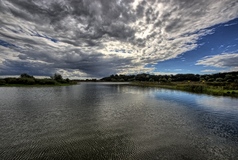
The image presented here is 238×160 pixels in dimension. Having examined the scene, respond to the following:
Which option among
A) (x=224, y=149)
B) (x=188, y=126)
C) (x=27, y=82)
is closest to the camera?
(x=224, y=149)

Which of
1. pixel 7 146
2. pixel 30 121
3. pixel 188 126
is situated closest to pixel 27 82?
pixel 30 121

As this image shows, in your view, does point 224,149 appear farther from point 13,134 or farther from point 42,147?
point 13,134

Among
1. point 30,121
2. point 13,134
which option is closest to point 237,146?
point 13,134

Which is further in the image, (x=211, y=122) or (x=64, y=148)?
(x=211, y=122)

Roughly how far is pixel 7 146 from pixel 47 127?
560cm

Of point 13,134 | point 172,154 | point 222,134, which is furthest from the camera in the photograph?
point 222,134

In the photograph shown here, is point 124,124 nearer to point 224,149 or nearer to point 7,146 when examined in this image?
point 224,149

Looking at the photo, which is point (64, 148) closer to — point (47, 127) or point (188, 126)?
point (47, 127)

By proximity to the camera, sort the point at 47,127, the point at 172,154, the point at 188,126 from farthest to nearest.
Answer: the point at 188,126
the point at 47,127
the point at 172,154

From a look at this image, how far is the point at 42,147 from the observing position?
13.0 m

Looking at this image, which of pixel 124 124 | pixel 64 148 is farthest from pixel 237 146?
pixel 64 148

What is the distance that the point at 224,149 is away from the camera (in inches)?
526

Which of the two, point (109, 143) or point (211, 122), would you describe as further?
point (211, 122)

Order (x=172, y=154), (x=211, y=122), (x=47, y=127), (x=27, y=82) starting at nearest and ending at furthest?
1. (x=172, y=154)
2. (x=47, y=127)
3. (x=211, y=122)
4. (x=27, y=82)
